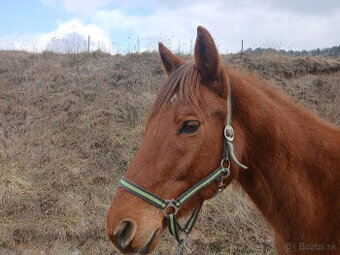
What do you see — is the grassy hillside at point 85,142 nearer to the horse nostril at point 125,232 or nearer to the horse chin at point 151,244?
the horse chin at point 151,244

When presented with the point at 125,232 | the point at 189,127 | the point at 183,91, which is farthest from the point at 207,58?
the point at 125,232

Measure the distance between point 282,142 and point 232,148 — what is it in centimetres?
39

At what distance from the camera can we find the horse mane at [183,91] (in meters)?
1.78

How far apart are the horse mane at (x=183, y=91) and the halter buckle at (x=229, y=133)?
18 centimetres

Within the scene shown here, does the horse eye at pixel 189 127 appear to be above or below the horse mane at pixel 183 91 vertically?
below

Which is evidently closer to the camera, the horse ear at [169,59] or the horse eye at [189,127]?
the horse eye at [189,127]

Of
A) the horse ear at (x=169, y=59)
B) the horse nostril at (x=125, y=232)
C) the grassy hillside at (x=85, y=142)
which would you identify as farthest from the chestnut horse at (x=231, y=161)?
the grassy hillside at (x=85, y=142)

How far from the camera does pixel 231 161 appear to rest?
1810 millimetres

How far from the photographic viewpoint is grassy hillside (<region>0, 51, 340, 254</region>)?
179 inches

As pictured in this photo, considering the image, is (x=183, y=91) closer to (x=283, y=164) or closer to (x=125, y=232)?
(x=283, y=164)

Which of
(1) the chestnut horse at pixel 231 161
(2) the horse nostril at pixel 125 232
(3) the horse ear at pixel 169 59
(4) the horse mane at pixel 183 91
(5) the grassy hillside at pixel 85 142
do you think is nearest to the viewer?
(2) the horse nostril at pixel 125 232

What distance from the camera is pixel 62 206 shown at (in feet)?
17.0

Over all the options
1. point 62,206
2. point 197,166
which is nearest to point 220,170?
point 197,166

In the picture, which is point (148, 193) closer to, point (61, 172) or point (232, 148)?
point (232, 148)
